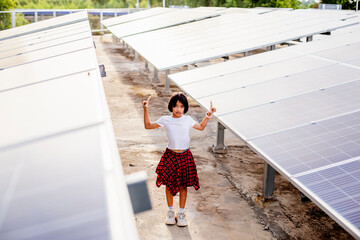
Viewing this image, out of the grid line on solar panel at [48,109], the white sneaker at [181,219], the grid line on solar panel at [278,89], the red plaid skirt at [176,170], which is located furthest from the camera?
the grid line on solar panel at [278,89]

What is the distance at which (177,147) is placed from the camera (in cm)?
484

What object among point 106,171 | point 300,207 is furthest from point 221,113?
point 106,171

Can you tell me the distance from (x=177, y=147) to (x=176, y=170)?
294mm

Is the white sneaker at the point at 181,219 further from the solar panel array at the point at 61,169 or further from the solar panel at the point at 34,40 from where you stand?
the solar panel at the point at 34,40

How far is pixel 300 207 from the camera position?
5910mm

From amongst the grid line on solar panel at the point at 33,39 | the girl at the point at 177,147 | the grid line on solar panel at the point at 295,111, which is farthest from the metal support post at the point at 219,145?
the grid line on solar panel at the point at 33,39

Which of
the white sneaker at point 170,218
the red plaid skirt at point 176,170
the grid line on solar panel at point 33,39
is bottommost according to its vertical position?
the white sneaker at point 170,218

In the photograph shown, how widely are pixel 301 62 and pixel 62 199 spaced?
273 inches

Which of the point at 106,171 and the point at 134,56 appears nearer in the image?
the point at 106,171

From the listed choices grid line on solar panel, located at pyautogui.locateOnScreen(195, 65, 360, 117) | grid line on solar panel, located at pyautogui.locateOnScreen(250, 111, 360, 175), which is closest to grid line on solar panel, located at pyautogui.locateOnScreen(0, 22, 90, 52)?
grid line on solar panel, located at pyautogui.locateOnScreen(195, 65, 360, 117)

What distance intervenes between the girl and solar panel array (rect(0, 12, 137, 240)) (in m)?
0.88

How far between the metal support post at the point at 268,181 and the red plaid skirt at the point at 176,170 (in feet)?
3.93

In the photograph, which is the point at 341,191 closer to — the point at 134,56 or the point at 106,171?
the point at 106,171

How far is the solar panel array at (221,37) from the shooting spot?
35.9 ft
